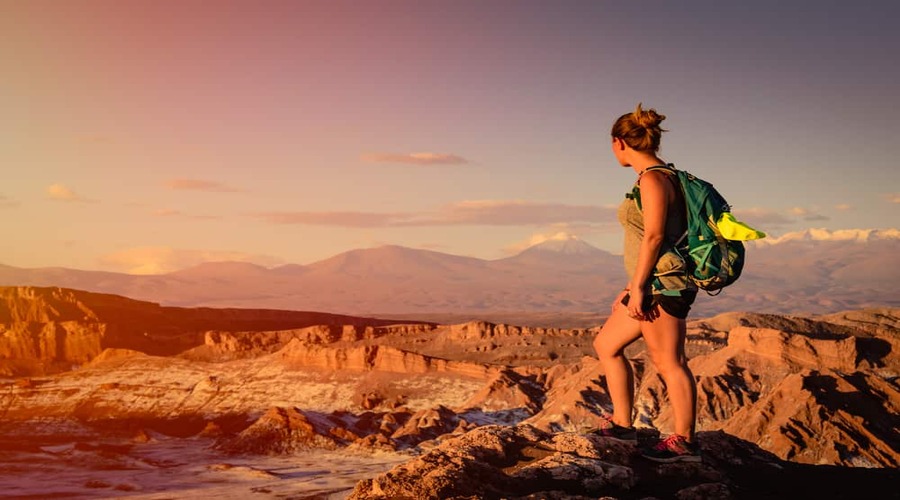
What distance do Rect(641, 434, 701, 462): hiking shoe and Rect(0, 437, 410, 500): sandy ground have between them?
2772 cm

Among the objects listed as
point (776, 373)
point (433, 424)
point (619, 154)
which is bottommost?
point (433, 424)

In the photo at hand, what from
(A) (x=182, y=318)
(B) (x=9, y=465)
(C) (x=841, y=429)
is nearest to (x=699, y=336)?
(C) (x=841, y=429)

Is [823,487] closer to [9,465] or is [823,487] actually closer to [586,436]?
[586,436]

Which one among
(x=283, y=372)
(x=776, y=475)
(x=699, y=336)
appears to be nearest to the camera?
(x=776, y=475)

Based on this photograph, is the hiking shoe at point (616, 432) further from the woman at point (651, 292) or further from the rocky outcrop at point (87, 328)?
the rocky outcrop at point (87, 328)

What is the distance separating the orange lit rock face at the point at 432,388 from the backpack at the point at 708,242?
162 centimetres

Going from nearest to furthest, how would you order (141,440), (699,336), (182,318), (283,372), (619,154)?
(619,154) → (141,440) → (283,372) → (699,336) → (182,318)

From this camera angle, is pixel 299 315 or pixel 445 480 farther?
pixel 299 315

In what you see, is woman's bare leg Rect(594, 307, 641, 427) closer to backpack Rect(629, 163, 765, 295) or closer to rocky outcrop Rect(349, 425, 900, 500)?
rocky outcrop Rect(349, 425, 900, 500)

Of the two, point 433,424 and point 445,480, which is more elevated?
point 445,480

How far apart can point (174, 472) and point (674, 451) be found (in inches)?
1699

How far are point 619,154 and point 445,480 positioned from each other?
114 inches

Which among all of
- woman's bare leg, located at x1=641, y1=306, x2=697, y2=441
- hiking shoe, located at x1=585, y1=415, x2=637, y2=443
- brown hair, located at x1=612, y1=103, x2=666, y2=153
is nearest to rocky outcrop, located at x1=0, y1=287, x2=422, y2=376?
Answer: hiking shoe, located at x1=585, y1=415, x2=637, y2=443

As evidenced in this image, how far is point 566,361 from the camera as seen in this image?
244 feet
